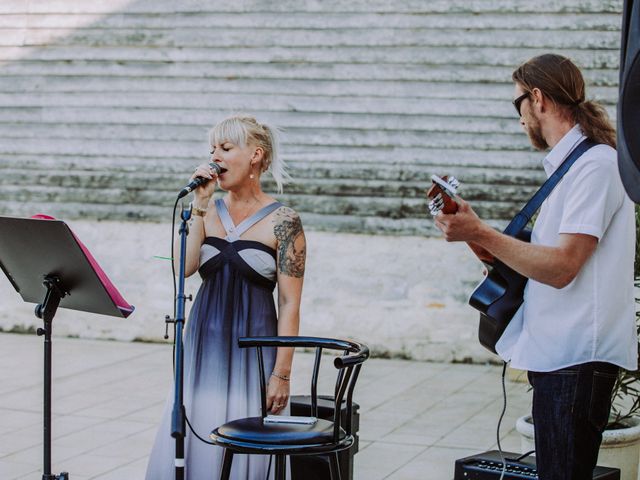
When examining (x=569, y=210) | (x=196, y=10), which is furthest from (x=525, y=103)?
(x=196, y=10)

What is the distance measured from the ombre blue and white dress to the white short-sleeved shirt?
1.20m

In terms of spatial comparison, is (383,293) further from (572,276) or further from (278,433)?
(572,276)

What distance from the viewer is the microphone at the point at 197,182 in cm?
353

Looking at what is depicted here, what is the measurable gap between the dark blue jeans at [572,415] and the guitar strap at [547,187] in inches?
18.9

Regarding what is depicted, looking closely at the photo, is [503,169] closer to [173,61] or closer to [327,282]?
[327,282]

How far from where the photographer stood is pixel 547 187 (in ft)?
10.5

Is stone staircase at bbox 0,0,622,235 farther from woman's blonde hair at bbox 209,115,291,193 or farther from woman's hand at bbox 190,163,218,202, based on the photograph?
woman's hand at bbox 190,163,218,202

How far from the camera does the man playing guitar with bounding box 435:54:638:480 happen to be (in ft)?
9.93

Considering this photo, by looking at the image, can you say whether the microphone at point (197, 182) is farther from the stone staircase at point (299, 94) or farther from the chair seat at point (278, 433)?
the stone staircase at point (299, 94)

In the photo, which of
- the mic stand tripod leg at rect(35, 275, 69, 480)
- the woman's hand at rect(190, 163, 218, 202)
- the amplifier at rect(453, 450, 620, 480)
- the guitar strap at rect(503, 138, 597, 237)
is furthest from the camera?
the amplifier at rect(453, 450, 620, 480)

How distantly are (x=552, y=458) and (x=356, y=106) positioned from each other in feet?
19.8

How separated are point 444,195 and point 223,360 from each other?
52.8 inches

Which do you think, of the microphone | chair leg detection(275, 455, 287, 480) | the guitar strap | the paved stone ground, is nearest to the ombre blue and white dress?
the microphone

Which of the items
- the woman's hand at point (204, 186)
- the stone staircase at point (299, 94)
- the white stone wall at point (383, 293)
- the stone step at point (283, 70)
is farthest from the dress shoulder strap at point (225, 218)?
the stone step at point (283, 70)
